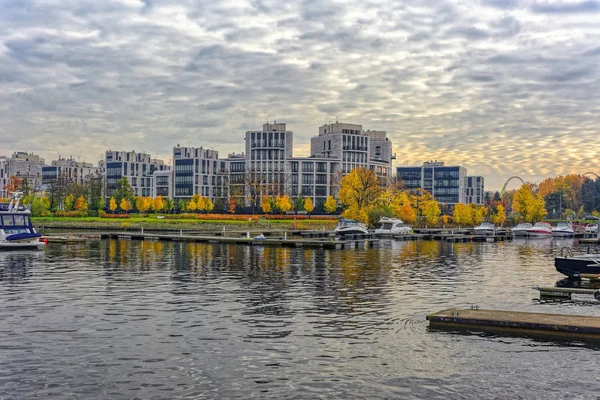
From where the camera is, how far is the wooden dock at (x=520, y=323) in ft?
85.0

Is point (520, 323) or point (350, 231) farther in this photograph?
point (350, 231)

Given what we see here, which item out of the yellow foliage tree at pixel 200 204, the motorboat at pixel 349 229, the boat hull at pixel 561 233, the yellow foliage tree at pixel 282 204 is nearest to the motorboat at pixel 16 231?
the motorboat at pixel 349 229

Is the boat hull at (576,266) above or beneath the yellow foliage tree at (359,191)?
beneath

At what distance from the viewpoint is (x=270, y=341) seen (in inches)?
997

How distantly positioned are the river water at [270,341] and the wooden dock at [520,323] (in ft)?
3.38

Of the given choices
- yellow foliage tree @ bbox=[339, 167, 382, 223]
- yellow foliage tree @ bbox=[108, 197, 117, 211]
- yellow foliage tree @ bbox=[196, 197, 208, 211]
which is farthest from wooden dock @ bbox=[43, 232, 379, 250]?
yellow foliage tree @ bbox=[108, 197, 117, 211]

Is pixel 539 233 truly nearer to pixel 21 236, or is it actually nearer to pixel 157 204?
pixel 21 236

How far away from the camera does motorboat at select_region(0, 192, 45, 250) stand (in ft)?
243

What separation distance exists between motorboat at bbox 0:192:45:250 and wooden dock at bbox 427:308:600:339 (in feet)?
200

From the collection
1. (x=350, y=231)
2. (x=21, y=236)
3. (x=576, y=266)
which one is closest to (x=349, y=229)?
(x=350, y=231)

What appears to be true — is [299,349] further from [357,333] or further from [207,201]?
[207,201]

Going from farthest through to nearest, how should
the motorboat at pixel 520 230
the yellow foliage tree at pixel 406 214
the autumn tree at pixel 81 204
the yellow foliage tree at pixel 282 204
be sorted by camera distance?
the autumn tree at pixel 81 204
the yellow foliage tree at pixel 282 204
the yellow foliage tree at pixel 406 214
the motorboat at pixel 520 230

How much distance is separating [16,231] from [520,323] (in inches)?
2660

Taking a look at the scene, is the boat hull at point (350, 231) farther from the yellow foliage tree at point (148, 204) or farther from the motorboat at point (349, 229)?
the yellow foliage tree at point (148, 204)
